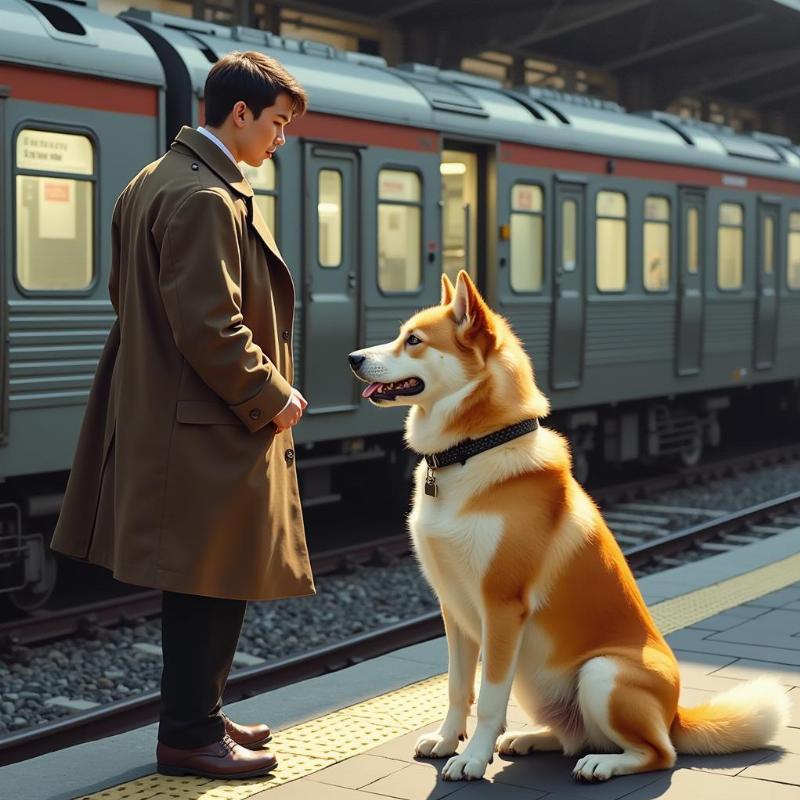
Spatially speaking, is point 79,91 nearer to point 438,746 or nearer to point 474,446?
point 474,446

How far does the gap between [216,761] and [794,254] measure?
560 inches

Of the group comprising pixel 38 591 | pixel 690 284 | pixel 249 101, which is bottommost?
pixel 38 591

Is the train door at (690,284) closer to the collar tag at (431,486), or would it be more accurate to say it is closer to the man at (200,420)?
the collar tag at (431,486)

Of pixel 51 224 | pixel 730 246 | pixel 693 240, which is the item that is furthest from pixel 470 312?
pixel 730 246

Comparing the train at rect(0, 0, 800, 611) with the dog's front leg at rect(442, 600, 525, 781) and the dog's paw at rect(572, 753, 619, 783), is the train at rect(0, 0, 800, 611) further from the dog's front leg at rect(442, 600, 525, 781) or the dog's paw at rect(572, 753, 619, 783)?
the dog's paw at rect(572, 753, 619, 783)

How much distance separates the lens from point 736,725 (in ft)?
13.7

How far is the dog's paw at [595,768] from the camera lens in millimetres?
3885

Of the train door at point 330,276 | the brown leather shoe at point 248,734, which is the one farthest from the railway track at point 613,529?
the brown leather shoe at point 248,734

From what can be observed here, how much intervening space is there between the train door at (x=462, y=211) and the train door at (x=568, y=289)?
3.22 ft

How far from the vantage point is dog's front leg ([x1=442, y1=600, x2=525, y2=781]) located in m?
3.89

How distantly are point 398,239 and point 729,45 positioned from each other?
485 inches

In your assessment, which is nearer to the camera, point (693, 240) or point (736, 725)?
point (736, 725)

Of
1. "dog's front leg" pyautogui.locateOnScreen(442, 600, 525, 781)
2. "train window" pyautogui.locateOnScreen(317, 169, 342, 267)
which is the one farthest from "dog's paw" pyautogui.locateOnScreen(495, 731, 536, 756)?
"train window" pyautogui.locateOnScreen(317, 169, 342, 267)

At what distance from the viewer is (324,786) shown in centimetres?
396
